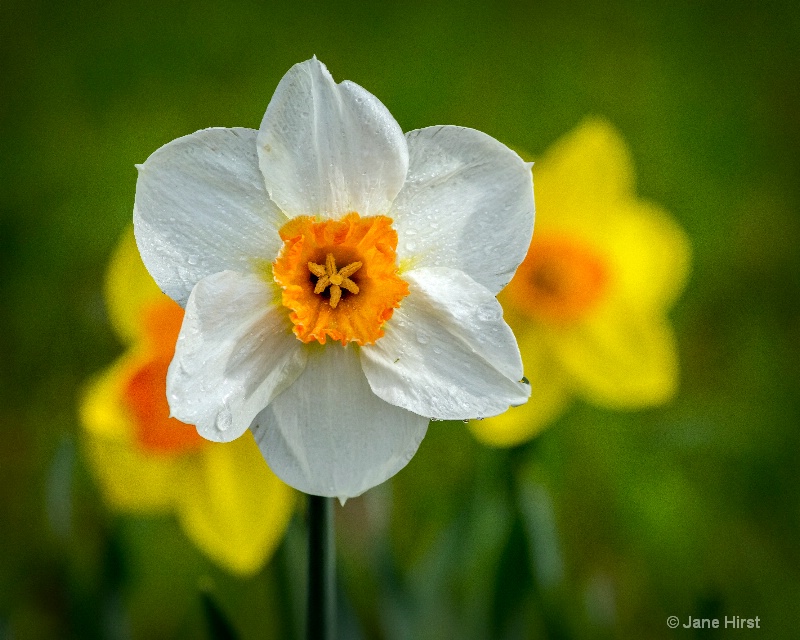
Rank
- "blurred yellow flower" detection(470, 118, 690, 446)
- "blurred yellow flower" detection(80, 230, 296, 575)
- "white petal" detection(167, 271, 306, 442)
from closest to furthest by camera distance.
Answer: "white petal" detection(167, 271, 306, 442) → "blurred yellow flower" detection(80, 230, 296, 575) → "blurred yellow flower" detection(470, 118, 690, 446)

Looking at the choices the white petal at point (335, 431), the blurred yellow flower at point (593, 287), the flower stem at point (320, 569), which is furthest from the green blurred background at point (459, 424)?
the white petal at point (335, 431)

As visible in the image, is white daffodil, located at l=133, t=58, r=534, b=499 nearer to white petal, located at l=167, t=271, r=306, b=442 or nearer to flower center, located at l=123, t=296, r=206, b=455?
white petal, located at l=167, t=271, r=306, b=442

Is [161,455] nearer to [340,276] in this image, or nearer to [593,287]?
[340,276]

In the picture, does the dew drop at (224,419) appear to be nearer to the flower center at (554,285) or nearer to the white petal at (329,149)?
the white petal at (329,149)

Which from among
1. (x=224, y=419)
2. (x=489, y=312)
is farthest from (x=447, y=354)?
(x=224, y=419)

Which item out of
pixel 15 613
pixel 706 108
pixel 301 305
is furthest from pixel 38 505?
pixel 706 108

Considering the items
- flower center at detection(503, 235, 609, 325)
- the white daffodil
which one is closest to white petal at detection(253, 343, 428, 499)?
the white daffodil

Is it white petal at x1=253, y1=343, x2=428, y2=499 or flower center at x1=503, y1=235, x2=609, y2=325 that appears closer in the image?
white petal at x1=253, y1=343, x2=428, y2=499
